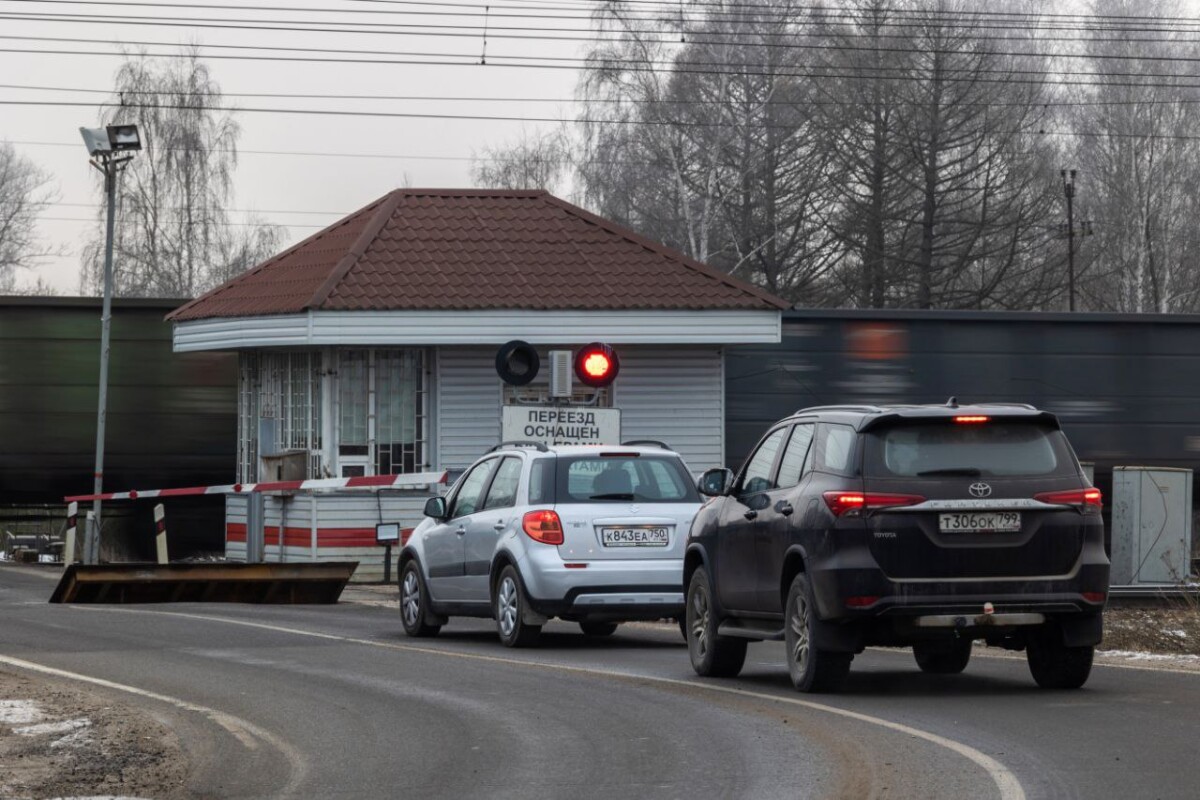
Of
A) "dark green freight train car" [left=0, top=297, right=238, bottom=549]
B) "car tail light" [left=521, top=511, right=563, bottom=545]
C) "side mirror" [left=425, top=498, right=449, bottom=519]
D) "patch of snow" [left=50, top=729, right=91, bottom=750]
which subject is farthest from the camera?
"dark green freight train car" [left=0, top=297, right=238, bottom=549]

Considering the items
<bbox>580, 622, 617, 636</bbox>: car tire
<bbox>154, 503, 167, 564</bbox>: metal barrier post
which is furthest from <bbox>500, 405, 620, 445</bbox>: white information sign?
<bbox>154, 503, 167, 564</bbox>: metal barrier post

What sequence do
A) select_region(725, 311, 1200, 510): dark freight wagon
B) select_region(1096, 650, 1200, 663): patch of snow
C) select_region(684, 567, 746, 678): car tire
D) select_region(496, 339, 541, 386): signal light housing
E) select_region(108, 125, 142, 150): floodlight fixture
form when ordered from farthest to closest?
1. select_region(725, 311, 1200, 510): dark freight wagon
2. select_region(108, 125, 142, 150): floodlight fixture
3. select_region(496, 339, 541, 386): signal light housing
4. select_region(1096, 650, 1200, 663): patch of snow
5. select_region(684, 567, 746, 678): car tire

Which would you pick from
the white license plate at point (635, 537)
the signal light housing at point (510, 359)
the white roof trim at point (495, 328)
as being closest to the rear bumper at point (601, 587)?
the white license plate at point (635, 537)

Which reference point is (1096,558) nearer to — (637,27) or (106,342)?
(106,342)

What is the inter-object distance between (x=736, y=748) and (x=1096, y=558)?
3.06 metres

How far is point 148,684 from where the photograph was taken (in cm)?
1327

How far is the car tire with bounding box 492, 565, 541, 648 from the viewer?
51.1 ft

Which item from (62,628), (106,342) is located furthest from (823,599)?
(106,342)

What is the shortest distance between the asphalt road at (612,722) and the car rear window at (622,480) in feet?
4.01

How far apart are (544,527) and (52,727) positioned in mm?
5393

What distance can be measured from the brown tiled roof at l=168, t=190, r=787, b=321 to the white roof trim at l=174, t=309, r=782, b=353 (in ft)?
0.43

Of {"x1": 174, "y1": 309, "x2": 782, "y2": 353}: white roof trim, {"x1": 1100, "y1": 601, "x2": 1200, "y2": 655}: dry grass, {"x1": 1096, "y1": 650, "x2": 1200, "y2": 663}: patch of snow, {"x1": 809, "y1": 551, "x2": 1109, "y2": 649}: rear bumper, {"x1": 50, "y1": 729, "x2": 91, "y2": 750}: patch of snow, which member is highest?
{"x1": 174, "y1": 309, "x2": 782, "y2": 353}: white roof trim

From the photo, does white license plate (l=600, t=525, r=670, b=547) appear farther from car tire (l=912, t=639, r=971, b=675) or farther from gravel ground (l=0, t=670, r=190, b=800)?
gravel ground (l=0, t=670, r=190, b=800)

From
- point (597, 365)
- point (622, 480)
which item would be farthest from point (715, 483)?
Result: point (597, 365)
